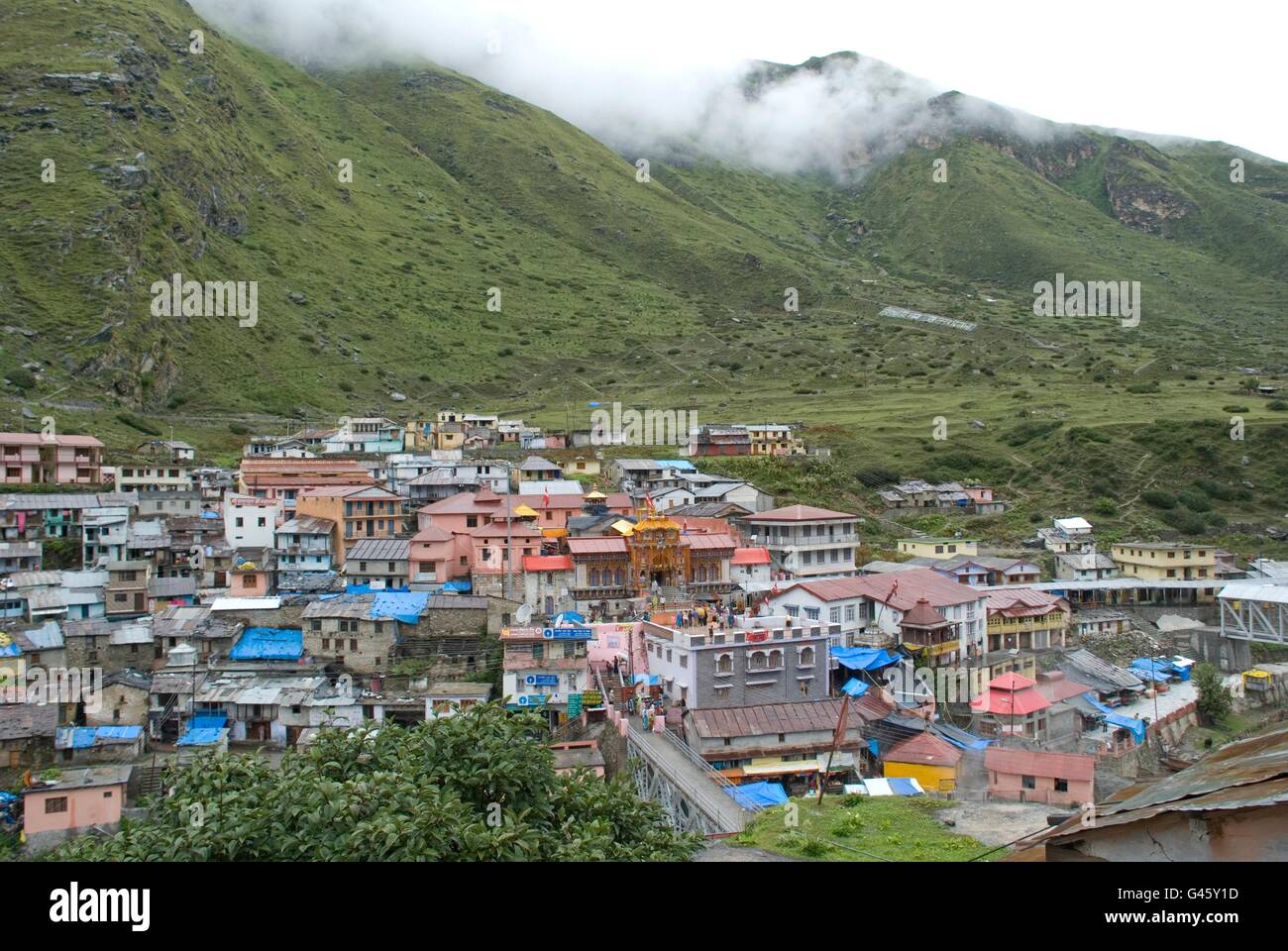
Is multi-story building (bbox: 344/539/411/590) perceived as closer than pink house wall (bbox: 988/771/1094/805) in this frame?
No

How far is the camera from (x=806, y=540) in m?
48.2

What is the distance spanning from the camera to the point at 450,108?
566ft

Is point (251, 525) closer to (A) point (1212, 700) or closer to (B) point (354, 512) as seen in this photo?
(B) point (354, 512)


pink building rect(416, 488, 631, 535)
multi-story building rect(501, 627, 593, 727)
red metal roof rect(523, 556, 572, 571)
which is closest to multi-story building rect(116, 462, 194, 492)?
pink building rect(416, 488, 631, 535)

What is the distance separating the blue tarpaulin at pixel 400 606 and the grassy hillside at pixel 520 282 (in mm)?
29564

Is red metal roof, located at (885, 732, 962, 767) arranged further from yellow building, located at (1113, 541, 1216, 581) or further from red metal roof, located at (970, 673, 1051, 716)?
yellow building, located at (1113, 541, 1216, 581)

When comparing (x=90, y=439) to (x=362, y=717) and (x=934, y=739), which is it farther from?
(x=934, y=739)

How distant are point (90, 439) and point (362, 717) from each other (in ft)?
109

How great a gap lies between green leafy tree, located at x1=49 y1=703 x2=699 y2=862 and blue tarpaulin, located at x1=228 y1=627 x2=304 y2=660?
2032 cm

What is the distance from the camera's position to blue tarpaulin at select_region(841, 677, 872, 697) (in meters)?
34.9

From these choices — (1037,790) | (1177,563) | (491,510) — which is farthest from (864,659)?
(1177,563)

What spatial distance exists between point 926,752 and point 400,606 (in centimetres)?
2094

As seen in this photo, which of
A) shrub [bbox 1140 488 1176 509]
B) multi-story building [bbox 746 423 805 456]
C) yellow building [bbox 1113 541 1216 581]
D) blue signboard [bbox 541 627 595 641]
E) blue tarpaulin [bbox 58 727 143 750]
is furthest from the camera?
Result: multi-story building [bbox 746 423 805 456]

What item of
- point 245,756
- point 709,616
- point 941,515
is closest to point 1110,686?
point 709,616
